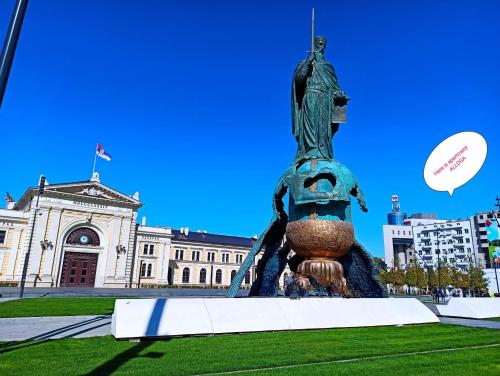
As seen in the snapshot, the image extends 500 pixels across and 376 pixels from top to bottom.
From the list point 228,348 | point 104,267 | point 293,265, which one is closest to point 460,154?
point 293,265

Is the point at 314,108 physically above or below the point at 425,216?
below

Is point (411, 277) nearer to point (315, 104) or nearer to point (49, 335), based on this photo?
point (315, 104)

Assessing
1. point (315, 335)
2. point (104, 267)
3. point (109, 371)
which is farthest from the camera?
point (104, 267)

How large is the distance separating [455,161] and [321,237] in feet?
27.1

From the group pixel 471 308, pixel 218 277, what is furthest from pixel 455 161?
pixel 218 277

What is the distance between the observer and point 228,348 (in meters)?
7.62

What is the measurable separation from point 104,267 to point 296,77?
44319 millimetres

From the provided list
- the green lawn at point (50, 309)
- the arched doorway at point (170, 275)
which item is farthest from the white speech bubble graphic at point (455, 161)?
the arched doorway at point (170, 275)

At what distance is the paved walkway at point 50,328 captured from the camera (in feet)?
30.4

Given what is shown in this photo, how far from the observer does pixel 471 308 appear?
15.4 m

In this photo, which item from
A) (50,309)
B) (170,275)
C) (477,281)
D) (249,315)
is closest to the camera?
(249,315)

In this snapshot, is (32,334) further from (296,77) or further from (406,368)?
(296,77)

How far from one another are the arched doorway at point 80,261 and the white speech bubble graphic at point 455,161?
150 feet

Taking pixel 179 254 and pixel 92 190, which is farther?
pixel 179 254
